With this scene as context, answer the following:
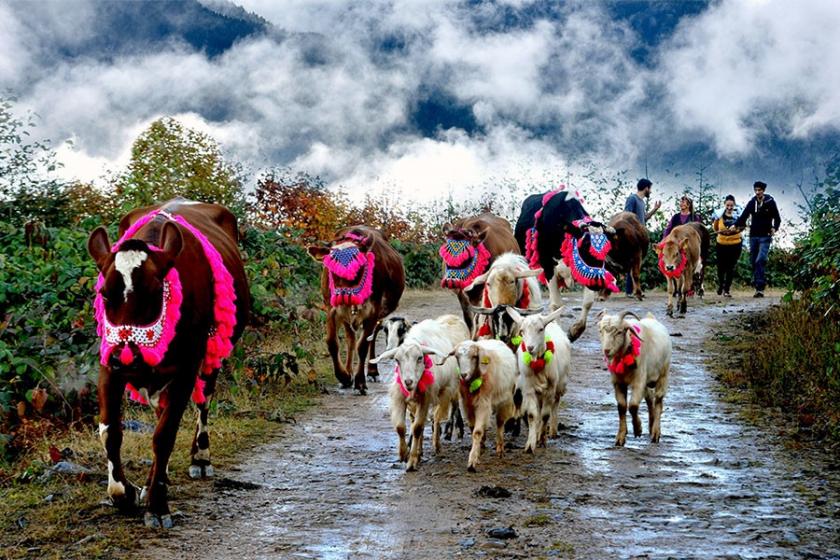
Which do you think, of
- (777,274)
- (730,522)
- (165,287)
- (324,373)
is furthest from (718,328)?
(165,287)

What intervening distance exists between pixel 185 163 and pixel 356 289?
934cm

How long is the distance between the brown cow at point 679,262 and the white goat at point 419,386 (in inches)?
391

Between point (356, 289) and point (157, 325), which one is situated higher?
point (356, 289)

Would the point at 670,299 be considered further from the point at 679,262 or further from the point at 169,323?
the point at 169,323

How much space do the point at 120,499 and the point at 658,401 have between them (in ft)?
17.0

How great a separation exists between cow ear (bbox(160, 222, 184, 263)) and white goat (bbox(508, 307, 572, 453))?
11.8ft

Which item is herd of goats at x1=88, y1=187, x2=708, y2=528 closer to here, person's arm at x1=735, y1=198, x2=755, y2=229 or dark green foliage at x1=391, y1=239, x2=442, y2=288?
person's arm at x1=735, y1=198, x2=755, y2=229

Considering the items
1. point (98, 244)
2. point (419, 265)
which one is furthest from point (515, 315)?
point (419, 265)

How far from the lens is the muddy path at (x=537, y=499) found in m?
6.00

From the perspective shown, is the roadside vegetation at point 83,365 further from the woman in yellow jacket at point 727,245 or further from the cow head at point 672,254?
the woman in yellow jacket at point 727,245

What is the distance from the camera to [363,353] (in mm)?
12273

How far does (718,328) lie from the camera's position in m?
17.0

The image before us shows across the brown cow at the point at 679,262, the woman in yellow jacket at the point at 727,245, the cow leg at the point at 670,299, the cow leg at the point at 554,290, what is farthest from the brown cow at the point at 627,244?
the cow leg at the point at 554,290

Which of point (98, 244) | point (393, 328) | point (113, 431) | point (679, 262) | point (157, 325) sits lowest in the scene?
point (113, 431)
